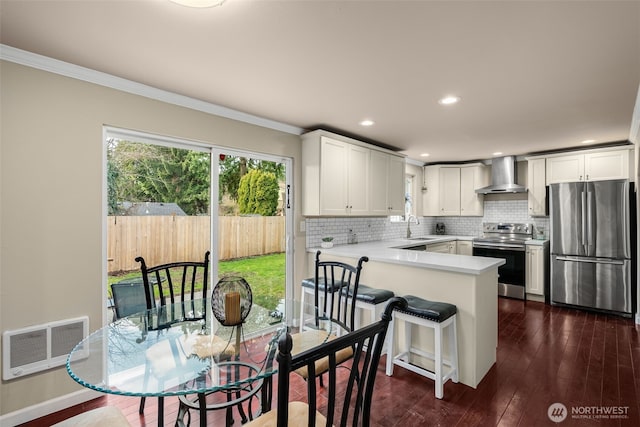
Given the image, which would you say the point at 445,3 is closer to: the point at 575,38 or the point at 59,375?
the point at 575,38

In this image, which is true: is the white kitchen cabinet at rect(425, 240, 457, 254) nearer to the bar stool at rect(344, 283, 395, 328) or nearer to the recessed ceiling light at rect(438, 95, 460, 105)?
the bar stool at rect(344, 283, 395, 328)

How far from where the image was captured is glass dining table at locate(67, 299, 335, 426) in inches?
49.1

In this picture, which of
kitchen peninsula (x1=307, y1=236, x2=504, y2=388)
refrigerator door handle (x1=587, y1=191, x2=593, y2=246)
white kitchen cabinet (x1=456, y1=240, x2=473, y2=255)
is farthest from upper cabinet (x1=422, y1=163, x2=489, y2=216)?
kitchen peninsula (x1=307, y1=236, x2=504, y2=388)

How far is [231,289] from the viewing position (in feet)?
5.71

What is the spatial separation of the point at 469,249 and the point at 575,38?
4.22 meters

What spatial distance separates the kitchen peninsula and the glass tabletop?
1.12 meters

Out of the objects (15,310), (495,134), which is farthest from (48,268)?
(495,134)

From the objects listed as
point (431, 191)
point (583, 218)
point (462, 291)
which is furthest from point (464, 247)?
point (462, 291)

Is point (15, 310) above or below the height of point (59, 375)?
above

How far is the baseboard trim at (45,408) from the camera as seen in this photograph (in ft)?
6.30

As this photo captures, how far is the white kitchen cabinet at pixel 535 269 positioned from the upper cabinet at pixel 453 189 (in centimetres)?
123

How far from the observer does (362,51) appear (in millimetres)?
1931

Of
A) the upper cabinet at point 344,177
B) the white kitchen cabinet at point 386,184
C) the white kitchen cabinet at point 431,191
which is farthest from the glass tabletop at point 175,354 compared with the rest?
the white kitchen cabinet at point 431,191

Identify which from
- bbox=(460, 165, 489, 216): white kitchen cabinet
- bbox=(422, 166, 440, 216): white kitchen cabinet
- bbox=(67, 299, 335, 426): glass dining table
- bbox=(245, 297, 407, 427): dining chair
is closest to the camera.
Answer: bbox=(245, 297, 407, 427): dining chair
